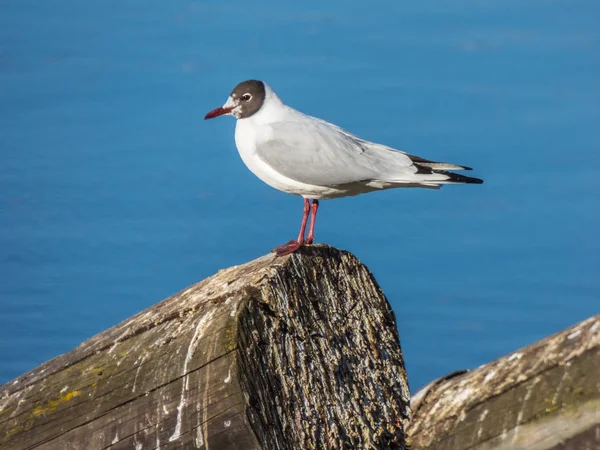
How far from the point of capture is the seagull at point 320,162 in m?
4.73

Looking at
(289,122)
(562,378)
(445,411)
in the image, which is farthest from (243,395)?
(289,122)

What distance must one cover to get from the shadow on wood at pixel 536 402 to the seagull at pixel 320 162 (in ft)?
10.3

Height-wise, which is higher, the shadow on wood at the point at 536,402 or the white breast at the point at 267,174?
the white breast at the point at 267,174

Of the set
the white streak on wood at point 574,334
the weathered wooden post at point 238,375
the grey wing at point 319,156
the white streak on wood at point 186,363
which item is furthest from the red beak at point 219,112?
the white streak on wood at point 574,334

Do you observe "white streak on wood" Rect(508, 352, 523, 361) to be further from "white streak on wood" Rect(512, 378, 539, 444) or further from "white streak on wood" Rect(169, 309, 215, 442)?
"white streak on wood" Rect(169, 309, 215, 442)

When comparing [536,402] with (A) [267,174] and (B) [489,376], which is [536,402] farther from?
(A) [267,174]

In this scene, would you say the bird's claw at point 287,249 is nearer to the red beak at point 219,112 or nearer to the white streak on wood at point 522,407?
the white streak on wood at point 522,407

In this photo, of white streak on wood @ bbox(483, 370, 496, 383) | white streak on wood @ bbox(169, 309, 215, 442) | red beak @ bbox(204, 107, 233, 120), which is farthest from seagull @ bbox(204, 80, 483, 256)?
white streak on wood @ bbox(483, 370, 496, 383)

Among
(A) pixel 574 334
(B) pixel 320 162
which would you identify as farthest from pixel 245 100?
(A) pixel 574 334

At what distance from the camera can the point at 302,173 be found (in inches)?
185

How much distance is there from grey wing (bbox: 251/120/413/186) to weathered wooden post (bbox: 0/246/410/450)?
2.02m

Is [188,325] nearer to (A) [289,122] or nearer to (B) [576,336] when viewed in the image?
(B) [576,336]

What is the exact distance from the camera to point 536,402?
1.36 meters

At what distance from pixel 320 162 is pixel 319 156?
0.14 feet
